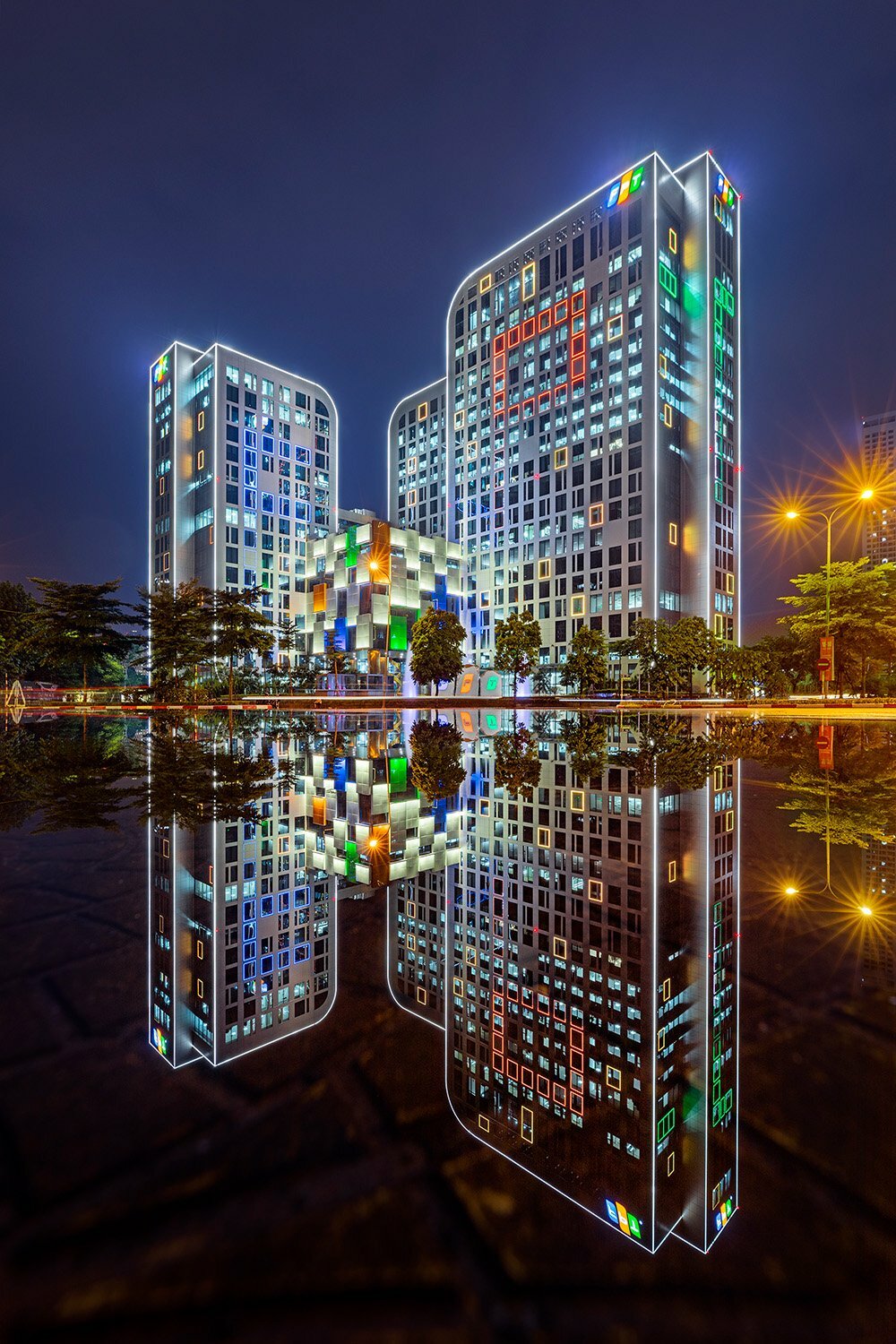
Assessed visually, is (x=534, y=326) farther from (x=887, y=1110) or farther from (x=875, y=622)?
(x=887, y=1110)

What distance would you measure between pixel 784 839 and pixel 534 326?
8854 cm

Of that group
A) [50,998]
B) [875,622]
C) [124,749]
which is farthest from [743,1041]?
[875,622]

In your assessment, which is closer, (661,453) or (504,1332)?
(504,1332)

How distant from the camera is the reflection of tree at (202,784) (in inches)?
261

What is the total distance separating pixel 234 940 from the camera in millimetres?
3828

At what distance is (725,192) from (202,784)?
99.8m

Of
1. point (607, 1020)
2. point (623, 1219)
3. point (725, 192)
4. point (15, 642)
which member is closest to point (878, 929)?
point (607, 1020)

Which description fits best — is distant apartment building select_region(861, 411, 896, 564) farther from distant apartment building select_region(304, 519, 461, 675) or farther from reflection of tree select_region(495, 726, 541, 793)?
reflection of tree select_region(495, 726, 541, 793)

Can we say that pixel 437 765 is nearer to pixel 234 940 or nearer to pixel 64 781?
pixel 64 781

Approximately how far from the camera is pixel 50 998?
2.60m

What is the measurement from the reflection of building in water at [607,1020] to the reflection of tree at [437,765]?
128 inches

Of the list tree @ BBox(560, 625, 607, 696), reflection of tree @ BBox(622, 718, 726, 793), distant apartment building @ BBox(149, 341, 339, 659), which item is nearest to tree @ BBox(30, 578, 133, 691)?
tree @ BBox(560, 625, 607, 696)

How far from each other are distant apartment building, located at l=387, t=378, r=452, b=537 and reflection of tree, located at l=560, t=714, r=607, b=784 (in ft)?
244

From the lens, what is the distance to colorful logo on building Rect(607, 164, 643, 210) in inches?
2736
